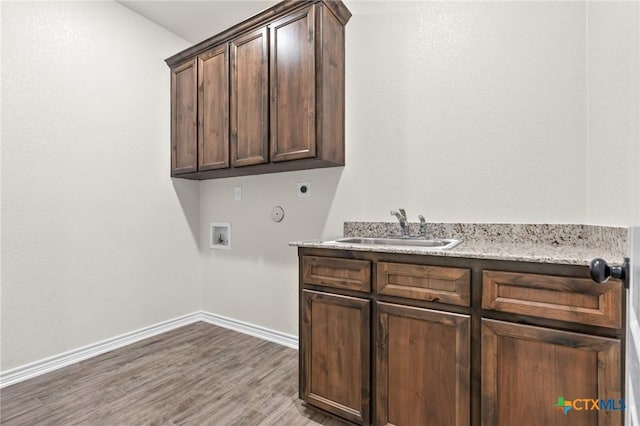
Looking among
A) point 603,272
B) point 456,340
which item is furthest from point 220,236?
point 603,272

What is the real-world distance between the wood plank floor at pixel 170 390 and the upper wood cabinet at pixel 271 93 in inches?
56.9

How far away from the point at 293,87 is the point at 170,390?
2067 mm

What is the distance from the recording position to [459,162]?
5.86 feet

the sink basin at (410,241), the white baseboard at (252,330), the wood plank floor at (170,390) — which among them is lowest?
the wood plank floor at (170,390)

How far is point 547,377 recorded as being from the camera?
3.43ft

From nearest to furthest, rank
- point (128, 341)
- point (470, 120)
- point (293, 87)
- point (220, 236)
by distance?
point (470, 120), point (293, 87), point (128, 341), point (220, 236)

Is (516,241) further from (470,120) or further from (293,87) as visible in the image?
(293,87)

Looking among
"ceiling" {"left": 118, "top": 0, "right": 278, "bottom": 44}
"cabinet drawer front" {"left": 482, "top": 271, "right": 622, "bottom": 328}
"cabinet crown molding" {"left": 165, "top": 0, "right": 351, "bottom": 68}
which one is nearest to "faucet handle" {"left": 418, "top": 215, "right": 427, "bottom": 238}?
"cabinet drawer front" {"left": 482, "top": 271, "right": 622, "bottom": 328}

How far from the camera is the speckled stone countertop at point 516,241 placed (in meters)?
1.11

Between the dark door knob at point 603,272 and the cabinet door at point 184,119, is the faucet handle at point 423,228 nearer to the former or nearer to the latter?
the dark door knob at point 603,272

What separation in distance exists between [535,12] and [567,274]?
1425 millimetres

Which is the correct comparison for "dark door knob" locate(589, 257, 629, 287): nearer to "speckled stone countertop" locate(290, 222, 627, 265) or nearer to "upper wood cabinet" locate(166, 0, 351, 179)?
"speckled stone countertop" locate(290, 222, 627, 265)

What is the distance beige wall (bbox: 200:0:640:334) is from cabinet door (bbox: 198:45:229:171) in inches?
21.0

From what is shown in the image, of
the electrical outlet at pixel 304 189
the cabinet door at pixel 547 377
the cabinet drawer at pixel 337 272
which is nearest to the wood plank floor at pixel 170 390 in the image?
the cabinet drawer at pixel 337 272
